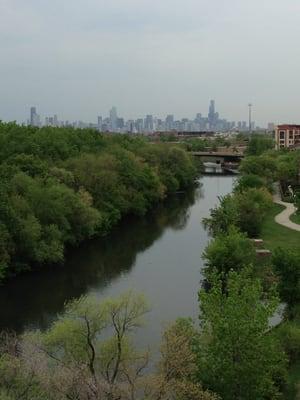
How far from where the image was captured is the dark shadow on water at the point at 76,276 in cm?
2612

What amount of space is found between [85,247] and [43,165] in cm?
665

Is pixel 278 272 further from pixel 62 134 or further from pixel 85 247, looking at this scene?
pixel 62 134

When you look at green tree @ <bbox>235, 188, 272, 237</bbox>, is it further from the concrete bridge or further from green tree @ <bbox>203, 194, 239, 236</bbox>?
the concrete bridge

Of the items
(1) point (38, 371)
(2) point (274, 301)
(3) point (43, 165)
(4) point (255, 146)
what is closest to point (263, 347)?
(2) point (274, 301)

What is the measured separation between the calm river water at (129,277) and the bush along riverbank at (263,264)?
85.8 inches

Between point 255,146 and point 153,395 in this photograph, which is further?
point 255,146

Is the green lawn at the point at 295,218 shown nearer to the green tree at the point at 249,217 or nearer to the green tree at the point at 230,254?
the green tree at the point at 249,217

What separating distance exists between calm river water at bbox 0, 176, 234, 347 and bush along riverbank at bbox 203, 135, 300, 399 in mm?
2181

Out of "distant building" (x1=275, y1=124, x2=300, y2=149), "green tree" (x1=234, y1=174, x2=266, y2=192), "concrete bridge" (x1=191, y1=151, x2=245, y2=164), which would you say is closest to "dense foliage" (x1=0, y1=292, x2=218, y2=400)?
"green tree" (x1=234, y1=174, x2=266, y2=192)

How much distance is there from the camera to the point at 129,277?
3159 centimetres

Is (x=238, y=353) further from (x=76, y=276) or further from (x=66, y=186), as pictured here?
(x=66, y=186)

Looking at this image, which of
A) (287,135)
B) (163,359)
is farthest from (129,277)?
(287,135)

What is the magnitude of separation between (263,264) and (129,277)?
7.44 m

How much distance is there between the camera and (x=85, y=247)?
1539 inches
